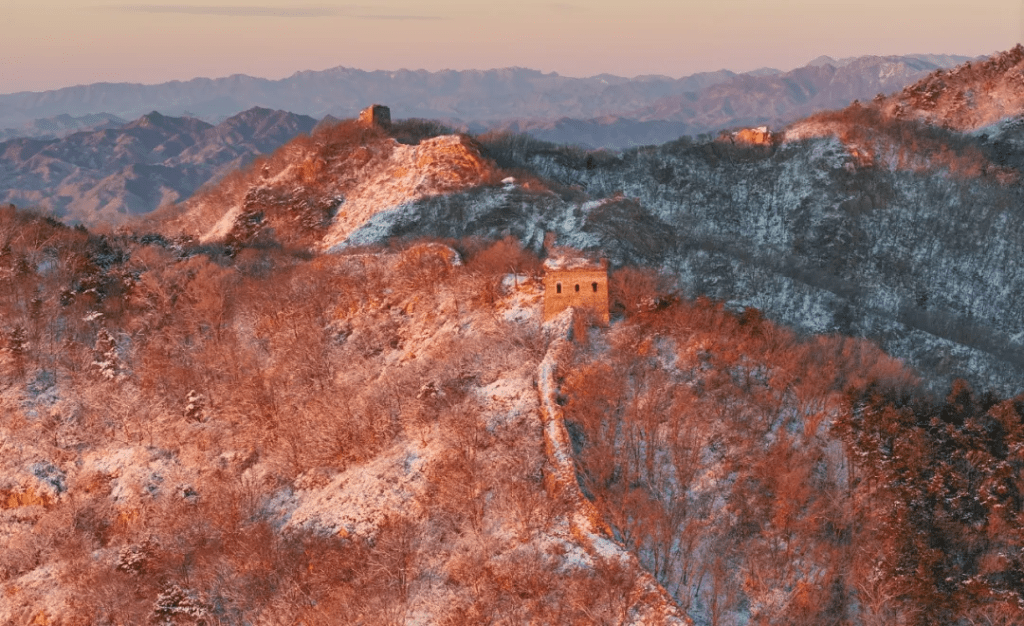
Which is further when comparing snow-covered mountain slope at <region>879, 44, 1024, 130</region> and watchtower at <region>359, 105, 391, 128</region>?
snow-covered mountain slope at <region>879, 44, 1024, 130</region>

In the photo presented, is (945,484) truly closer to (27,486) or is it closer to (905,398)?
(905,398)

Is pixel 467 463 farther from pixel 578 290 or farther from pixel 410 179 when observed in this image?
pixel 410 179

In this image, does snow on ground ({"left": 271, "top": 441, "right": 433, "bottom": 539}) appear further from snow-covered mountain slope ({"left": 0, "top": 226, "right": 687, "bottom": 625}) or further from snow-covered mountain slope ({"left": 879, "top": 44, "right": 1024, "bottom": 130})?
snow-covered mountain slope ({"left": 879, "top": 44, "right": 1024, "bottom": 130})

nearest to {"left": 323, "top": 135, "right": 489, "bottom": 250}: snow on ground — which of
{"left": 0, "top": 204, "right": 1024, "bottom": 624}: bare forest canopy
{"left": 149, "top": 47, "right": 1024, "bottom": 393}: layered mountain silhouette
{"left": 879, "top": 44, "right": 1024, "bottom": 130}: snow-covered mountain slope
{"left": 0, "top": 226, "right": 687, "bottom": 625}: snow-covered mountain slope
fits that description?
{"left": 149, "top": 47, "right": 1024, "bottom": 393}: layered mountain silhouette

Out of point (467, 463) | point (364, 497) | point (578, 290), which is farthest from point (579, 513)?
point (578, 290)

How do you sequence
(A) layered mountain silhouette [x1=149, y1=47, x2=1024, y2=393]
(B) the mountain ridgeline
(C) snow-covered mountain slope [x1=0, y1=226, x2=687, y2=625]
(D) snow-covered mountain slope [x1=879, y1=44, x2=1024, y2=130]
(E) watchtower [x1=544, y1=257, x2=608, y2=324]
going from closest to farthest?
(B) the mountain ridgeline, (C) snow-covered mountain slope [x1=0, y1=226, x2=687, y2=625], (E) watchtower [x1=544, y1=257, x2=608, y2=324], (A) layered mountain silhouette [x1=149, y1=47, x2=1024, y2=393], (D) snow-covered mountain slope [x1=879, y1=44, x2=1024, y2=130]

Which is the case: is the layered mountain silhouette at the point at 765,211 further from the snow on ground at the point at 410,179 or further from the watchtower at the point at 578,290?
the watchtower at the point at 578,290
